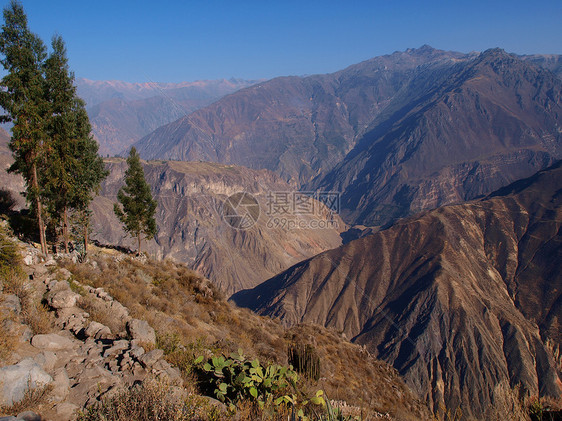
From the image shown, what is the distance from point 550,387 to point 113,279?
Answer: 261 feet

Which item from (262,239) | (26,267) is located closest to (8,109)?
(26,267)

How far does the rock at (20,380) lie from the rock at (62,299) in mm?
3986

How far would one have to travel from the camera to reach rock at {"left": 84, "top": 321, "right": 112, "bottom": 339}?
964cm

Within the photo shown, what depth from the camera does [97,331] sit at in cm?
987

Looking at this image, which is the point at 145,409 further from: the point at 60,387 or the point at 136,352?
the point at 136,352

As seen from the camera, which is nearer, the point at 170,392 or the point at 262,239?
the point at 170,392

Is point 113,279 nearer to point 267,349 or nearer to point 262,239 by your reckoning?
point 267,349

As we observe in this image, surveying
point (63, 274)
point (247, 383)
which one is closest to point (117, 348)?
point (247, 383)

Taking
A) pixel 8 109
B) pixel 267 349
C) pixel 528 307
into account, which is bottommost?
pixel 528 307

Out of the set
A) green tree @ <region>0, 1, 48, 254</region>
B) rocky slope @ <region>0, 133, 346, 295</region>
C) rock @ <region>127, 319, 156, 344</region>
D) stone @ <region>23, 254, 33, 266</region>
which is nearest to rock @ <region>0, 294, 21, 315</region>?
rock @ <region>127, 319, 156, 344</region>

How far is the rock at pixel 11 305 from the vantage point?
880cm

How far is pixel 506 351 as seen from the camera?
228ft

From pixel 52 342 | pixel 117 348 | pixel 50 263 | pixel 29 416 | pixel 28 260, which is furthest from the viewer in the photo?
pixel 50 263

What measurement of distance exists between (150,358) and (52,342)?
258 cm
